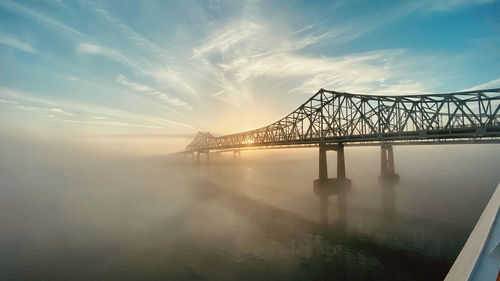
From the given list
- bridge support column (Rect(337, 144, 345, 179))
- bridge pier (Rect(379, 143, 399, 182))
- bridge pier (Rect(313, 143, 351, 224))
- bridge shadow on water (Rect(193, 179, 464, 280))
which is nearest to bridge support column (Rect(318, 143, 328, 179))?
bridge pier (Rect(313, 143, 351, 224))

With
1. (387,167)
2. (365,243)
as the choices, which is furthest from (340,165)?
(365,243)

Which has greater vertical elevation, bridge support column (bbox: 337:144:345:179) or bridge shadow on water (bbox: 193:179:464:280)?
bridge support column (bbox: 337:144:345:179)

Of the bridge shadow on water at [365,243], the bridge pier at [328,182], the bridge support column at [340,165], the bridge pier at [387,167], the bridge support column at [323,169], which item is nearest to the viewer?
the bridge shadow on water at [365,243]

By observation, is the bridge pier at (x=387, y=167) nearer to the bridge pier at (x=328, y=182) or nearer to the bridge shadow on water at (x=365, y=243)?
the bridge pier at (x=328, y=182)

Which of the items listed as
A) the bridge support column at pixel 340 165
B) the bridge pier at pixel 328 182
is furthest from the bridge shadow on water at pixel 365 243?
the bridge support column at pixel 340 165

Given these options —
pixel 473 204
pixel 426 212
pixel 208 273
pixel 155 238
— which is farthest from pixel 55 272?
pixel 473 204

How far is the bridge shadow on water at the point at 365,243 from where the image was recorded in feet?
59.6

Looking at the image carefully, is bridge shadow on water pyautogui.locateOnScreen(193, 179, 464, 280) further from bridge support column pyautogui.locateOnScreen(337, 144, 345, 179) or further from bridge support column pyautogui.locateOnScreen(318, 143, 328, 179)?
bridge support column pyautogui.locateOnScreen(337, 144, 345, 179)

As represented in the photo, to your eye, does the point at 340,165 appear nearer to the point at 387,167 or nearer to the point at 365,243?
the point at 387,167

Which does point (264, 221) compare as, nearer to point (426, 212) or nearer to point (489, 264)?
point (426, 212)

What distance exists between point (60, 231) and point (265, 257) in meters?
29.8

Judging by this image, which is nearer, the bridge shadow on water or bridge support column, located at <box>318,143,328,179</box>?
the bridge shadow on water

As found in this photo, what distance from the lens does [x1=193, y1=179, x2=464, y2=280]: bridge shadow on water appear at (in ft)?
59.6

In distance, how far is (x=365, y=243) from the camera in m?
23.6
